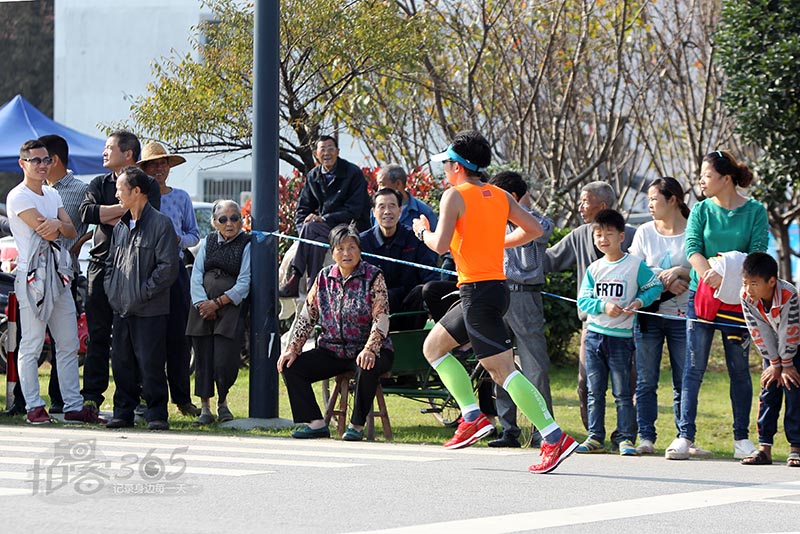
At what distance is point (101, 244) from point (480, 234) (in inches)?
152

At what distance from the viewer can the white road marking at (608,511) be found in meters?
6.39

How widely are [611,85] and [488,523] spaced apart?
1664 cm

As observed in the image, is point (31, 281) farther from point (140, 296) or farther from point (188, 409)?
point (188, 409)

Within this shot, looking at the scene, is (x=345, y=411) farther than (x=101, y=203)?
No

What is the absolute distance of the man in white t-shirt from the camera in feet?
35.7

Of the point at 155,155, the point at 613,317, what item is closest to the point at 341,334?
the point at 613,317

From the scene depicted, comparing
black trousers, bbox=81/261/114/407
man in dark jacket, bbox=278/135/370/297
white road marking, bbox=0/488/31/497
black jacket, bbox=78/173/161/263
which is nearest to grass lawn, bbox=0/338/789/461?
black trousers, bbox=81/261/114/407

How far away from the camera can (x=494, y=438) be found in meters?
10.6

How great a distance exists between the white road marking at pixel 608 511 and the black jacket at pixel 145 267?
469cm

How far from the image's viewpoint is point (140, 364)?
35.6 ft

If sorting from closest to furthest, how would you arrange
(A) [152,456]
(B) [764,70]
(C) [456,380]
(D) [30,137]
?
(A) [152,456], (C) [456,380], (B) [764,70], (D) [30,137]

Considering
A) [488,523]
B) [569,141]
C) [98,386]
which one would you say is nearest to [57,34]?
[569,141]

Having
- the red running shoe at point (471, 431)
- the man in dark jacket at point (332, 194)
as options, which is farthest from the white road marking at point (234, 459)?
the man in dark jacket at point (332, 194)

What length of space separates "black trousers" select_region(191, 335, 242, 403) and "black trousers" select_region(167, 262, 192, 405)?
5.1 inches
